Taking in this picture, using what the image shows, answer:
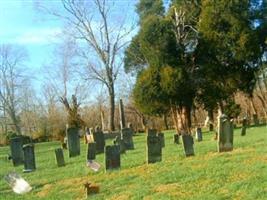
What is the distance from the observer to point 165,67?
35.4 metres

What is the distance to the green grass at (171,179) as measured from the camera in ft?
30.9

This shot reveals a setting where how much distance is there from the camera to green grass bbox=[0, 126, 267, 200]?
942cm

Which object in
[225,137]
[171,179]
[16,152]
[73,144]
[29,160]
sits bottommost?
[171,179]

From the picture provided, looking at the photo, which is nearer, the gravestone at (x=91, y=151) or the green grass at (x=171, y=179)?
the green grass at (x=171, y=179)

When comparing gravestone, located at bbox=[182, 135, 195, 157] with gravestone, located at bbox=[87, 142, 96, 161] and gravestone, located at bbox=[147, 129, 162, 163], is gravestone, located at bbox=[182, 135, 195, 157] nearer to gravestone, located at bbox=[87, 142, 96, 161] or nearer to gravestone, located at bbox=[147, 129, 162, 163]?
gravestone, located at bbox=[147, 129, 162, 163]

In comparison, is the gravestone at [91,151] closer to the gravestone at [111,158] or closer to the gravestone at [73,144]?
the gravestone at [111,158]

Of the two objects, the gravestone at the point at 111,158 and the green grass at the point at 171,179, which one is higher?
the gravestone at the point at 111,158

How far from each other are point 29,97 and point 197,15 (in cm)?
4615

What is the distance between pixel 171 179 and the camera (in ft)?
35.5

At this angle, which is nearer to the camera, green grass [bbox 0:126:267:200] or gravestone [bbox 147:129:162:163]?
green grass [bbox 0:126:267:200]

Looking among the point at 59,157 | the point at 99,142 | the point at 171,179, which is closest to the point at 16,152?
the point at 99,142

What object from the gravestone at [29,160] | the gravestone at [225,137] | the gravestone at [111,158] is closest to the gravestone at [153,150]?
the gravestone at [111,158]

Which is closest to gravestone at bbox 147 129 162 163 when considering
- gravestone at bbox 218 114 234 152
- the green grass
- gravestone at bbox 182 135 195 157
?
the green grass

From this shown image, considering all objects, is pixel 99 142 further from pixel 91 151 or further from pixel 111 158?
pixel 111 158
